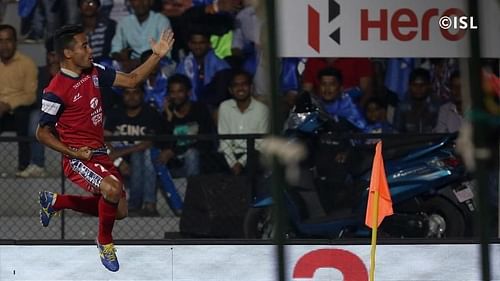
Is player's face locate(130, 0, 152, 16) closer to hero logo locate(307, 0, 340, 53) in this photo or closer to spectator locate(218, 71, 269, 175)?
spectator locate(218, 71, 269, 175)

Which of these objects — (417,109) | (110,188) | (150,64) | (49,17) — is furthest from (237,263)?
(49,17)

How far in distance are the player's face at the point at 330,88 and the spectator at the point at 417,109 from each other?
69cm

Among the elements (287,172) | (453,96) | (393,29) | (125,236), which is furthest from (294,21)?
(287,172)

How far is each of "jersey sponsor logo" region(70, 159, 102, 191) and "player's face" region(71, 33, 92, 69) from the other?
30.3 inches

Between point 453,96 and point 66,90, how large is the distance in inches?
170

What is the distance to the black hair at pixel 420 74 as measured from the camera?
12336mm

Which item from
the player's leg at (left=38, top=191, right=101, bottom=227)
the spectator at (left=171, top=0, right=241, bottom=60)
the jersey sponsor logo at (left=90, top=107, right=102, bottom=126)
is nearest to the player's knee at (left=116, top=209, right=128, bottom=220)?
the player's leg at (left=38, top=191, right=101, bottom=227)

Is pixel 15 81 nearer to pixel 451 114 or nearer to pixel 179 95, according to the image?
pixel 179 95

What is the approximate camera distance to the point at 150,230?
11.7 meters

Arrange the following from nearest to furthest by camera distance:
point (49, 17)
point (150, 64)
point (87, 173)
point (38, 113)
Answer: point (150, 64) < point (87, 173) < point (38, 113) < point (49, 17)

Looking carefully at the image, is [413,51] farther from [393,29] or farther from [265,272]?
[265,272]

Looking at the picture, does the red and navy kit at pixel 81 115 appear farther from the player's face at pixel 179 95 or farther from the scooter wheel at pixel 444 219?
the scooter wheel at pixel 444 219

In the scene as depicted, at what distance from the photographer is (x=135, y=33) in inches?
507

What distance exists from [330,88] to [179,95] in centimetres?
147
